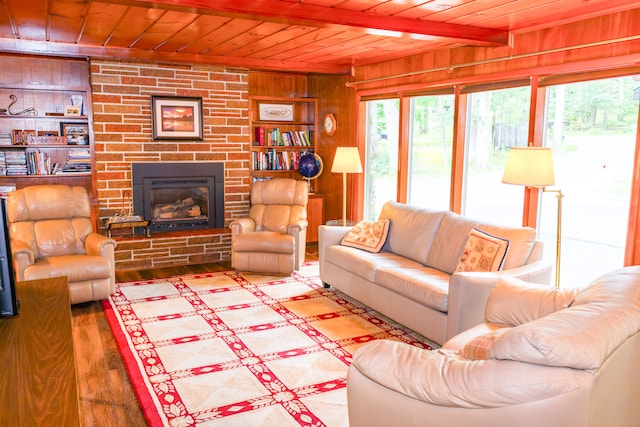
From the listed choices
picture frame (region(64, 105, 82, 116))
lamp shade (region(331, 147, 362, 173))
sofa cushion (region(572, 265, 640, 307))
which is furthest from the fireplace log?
sofa cushion (region(572, 265, 640, 307))

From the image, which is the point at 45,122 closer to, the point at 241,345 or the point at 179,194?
the point at 179,194

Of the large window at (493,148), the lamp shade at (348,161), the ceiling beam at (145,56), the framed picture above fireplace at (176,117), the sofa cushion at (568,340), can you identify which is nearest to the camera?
the sofa cushion at (568,340)

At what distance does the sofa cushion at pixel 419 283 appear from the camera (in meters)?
3.60

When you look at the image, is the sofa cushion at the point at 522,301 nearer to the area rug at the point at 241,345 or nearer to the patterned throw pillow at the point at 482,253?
the patterned throw pillow at the point at 482,253

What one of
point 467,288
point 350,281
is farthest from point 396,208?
point 467,288

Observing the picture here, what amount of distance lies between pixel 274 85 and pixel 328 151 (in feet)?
3.91

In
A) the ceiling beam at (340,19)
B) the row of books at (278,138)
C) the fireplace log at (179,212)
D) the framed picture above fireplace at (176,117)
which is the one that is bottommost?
the fireplace log at (179,212)

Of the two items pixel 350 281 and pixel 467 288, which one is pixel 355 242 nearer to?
pixel 350 281

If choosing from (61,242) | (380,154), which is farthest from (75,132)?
(380,154)

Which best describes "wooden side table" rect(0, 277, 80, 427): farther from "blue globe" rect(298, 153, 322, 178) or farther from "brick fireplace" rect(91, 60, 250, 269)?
"blue globe" rect(298, 153, 322, 178)

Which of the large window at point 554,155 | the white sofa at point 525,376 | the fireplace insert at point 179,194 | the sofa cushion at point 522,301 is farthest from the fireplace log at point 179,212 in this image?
the white sofa at point 525,376

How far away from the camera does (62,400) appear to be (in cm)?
155

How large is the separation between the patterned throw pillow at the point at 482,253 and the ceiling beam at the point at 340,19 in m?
1.59

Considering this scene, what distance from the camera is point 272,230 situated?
20.2 ft
